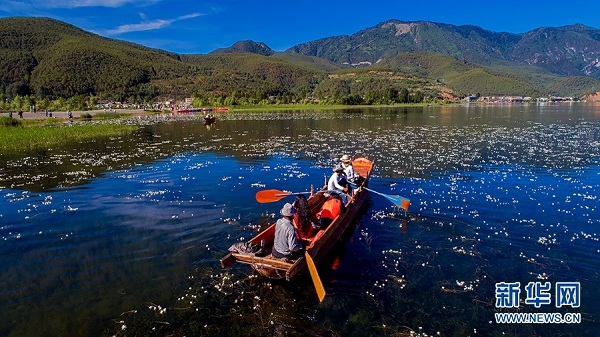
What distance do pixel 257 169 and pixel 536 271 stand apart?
2126 centimetres

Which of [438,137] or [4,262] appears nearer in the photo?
[4,262]

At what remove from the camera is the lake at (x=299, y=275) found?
33.5 feet

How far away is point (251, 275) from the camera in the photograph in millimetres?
12438

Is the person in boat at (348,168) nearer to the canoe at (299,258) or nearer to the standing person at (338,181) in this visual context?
the standing person at (338,181)

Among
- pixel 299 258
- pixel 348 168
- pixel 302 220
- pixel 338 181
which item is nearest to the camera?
pixel 299 258

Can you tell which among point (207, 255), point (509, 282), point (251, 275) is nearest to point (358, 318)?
point (251, 275)

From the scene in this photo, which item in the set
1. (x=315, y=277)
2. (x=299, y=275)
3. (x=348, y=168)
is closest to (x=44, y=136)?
(x=348, y=168)

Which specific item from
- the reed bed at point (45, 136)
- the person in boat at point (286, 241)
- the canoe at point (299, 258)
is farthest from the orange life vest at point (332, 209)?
the reed bed at point (45, 136)

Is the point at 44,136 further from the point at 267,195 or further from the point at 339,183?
the point at 339,183

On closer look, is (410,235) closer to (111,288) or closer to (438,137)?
(111,288)

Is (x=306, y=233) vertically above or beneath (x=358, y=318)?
above

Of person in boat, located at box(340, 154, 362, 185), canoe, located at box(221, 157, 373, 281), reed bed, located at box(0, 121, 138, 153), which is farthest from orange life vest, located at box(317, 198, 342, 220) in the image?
reed bed, located at box(0, 121, 138, 153)

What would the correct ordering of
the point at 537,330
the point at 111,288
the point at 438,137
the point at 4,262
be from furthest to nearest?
the point at 438,137 → the point at 4,262 → the point at 111,288 → the point at 537,330

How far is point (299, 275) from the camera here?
41.0 ft
